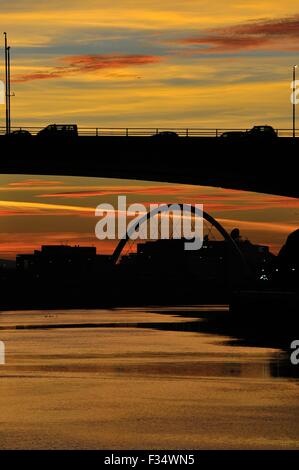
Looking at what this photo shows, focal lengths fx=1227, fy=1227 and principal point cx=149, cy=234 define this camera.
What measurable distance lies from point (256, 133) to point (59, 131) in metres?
19.6

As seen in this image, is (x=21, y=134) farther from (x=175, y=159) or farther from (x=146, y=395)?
(x=146, y=395)

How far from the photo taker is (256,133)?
118 m

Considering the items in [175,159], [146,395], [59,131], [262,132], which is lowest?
[146,395]

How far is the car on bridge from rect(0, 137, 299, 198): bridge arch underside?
109cm

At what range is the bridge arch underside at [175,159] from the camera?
114 m

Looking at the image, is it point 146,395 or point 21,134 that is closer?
point 146,395

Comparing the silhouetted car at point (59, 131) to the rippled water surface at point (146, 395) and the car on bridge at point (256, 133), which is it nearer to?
the car on bridge at point (256, 133)

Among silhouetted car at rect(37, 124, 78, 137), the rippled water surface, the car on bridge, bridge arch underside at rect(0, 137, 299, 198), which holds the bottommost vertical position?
the rippled water surface

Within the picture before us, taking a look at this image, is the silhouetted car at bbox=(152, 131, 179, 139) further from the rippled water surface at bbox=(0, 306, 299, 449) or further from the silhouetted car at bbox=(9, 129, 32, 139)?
the rippled water surface at bbox=(0, 306, 299, 449)

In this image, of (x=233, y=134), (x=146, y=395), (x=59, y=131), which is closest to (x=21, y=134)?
(x=59, y=131)

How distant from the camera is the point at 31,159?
396 feet

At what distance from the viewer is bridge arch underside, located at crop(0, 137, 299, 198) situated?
114312mm

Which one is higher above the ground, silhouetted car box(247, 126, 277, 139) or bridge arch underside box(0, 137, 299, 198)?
silhouetted car box(247, 126, 277, 139)

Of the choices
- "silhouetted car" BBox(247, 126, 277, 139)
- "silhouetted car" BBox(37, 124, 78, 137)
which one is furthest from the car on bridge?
"silhouetted car" BBox(37, 124, 78, 137)
